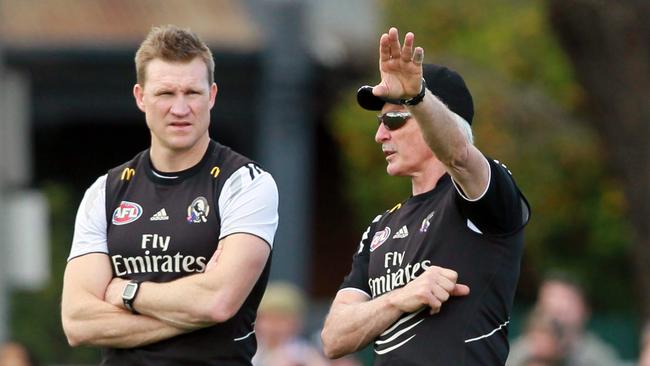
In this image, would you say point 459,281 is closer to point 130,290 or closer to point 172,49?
point 130,290

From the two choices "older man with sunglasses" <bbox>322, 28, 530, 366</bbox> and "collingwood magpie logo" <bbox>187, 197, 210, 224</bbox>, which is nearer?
"older man with sunglasses" <bbox>322, 28, 530, 366</bbox>

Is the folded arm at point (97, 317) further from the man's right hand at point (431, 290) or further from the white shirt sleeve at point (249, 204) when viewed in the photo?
the man's right hand at point (431, 290)

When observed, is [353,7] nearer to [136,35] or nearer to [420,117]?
[136,35]

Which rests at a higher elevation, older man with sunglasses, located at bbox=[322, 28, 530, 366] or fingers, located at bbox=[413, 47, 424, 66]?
fingers, located at bbox=[413, 47, 424, 66]

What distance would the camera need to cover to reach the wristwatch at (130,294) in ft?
22.2

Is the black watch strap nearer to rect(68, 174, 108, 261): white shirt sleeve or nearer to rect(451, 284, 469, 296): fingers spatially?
rect(451, 284, 469, 296): fingers

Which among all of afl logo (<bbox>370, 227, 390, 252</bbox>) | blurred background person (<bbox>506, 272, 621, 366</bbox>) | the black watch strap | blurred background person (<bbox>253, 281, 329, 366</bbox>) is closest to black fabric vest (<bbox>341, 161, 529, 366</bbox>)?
afl logo (<bbox>370, 227, 390, 252</bbox>)

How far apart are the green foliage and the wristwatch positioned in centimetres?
1276

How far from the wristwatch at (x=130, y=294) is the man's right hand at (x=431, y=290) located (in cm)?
108

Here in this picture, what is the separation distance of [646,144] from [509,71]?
6747 millimetres

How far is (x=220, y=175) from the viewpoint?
22.8 feet

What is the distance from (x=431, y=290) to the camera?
648cm

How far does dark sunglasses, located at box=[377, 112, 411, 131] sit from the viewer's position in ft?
22.2

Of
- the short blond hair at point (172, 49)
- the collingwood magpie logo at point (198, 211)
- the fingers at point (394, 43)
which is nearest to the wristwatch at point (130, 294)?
the collingwood magpie logo at point (198, 211)
